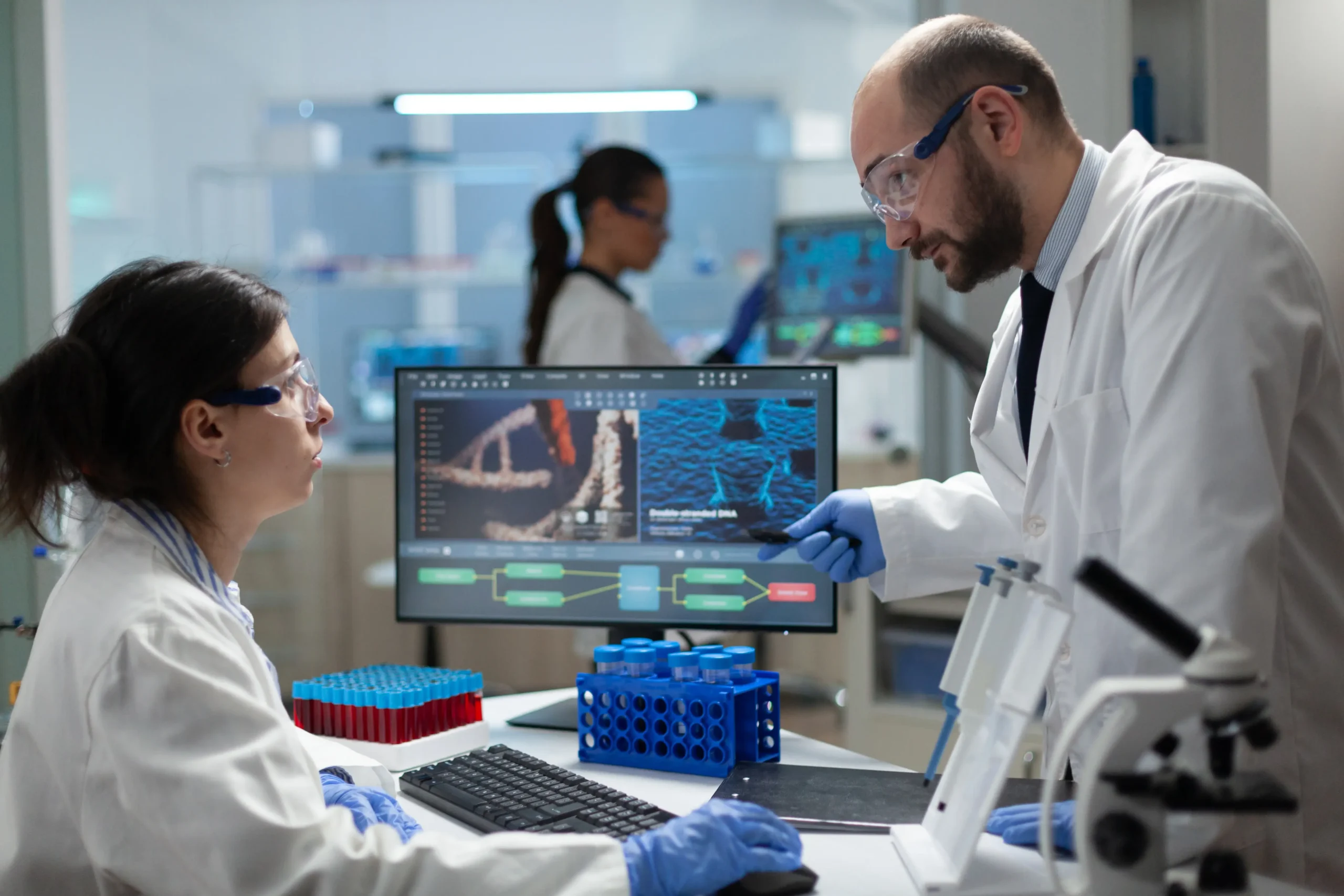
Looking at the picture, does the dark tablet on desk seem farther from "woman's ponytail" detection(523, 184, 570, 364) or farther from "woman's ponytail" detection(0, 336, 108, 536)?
"woman's ponytail" detection(523, 184, 570, 364)

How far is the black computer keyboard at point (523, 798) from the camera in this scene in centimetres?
133

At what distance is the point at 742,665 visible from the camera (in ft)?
5.43

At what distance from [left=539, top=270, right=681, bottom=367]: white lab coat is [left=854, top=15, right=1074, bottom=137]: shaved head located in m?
1.55

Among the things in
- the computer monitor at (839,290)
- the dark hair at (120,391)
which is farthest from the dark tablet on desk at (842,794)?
the computer monitor at (839,290)

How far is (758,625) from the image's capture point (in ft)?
5.95

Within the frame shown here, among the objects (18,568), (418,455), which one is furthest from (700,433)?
(18,568)

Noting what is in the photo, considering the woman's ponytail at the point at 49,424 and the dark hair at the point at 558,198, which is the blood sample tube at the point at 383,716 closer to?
the woman's ponytail at the point at 49,424

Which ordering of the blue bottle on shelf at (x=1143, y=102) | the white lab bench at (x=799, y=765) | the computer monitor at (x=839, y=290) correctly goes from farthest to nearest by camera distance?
1. the computer monitor at (x=839, y=290)
2. the blue bottle on shelf at (x=1143, y=102)
3. the white lab bench at (x=799, y=765)

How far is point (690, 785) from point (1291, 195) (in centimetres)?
192

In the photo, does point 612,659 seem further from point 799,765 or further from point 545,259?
point 545,259

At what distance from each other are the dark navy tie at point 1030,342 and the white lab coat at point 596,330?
1.45 m

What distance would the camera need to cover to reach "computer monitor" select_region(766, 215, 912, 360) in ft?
9.87

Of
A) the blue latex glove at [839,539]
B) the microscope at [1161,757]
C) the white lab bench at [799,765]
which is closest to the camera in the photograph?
the microscope at [1161,757]

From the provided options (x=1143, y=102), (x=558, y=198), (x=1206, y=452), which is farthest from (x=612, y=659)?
(x=1143, y=102)
